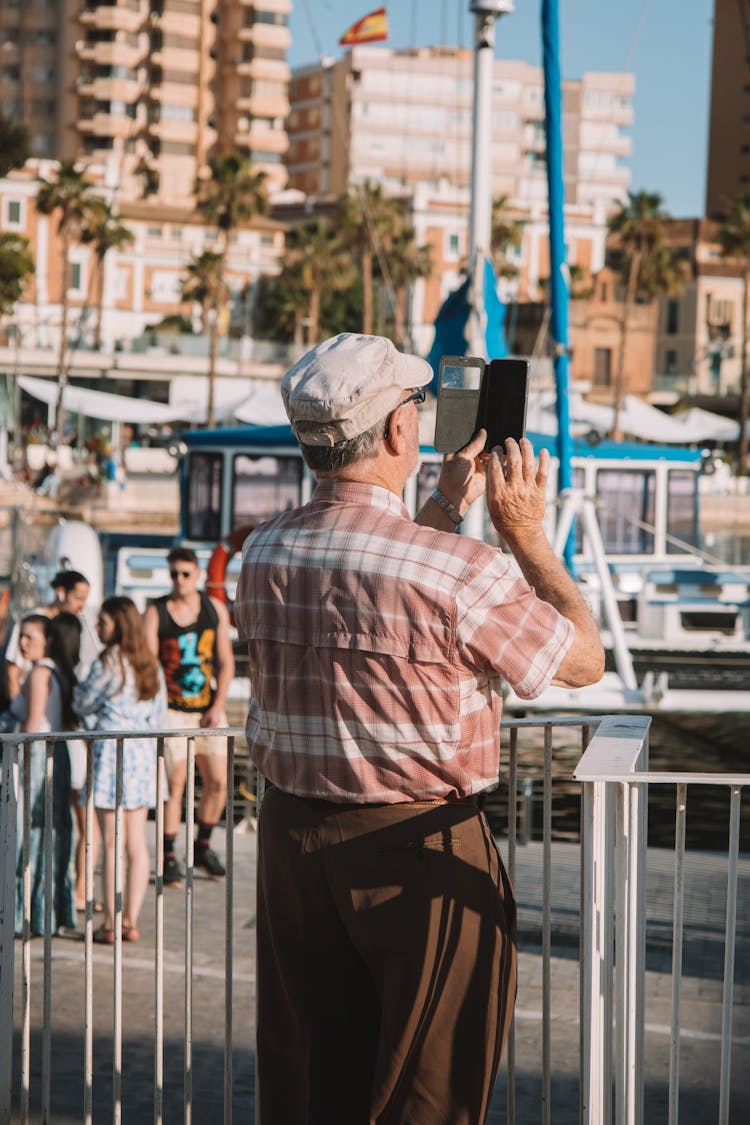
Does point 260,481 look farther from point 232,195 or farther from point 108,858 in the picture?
point 232,195

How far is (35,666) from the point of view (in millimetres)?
7555

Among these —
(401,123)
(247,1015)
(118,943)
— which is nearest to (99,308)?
→ (401,123)

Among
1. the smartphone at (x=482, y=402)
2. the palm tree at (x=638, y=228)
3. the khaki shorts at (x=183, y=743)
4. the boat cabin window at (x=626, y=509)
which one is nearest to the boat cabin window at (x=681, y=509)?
the boat cabin window at (x=626, y=509)

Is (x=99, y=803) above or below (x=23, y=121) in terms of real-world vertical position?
below

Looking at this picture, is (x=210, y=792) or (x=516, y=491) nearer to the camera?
(x=516, y=491)

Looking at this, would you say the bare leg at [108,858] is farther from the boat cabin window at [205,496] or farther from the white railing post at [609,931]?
the boat cabin window at [205,496]

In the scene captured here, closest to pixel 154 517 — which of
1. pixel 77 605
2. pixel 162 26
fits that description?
pixel 77 605

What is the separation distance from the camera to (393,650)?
2.87 m

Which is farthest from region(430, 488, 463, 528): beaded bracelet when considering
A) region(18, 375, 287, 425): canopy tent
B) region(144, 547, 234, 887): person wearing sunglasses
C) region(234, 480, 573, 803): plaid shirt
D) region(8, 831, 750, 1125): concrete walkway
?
region(18, 375, 287, 425): canopy tent

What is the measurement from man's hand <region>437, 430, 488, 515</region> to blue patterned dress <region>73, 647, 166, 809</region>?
4.29m

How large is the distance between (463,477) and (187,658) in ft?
18.4

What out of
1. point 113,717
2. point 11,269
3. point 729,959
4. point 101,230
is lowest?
point 113,717

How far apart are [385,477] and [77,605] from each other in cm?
595

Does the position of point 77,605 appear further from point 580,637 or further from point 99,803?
point 580,637
